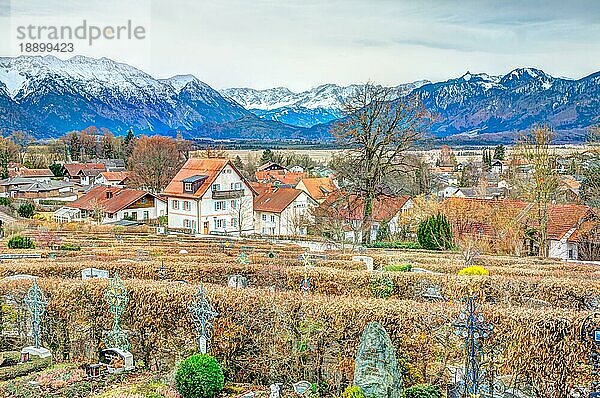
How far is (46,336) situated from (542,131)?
29916 millimetres

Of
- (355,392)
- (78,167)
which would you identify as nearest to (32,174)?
(78,167)

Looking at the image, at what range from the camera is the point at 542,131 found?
114ft

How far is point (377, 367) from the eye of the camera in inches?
366

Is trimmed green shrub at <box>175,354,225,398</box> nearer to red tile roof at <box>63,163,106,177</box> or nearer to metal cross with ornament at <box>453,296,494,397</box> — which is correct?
metal cross with ornament at <box>453,296,494,397</box>

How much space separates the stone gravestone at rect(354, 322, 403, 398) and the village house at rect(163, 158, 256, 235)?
143 feet

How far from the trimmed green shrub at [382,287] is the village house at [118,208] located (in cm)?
5040

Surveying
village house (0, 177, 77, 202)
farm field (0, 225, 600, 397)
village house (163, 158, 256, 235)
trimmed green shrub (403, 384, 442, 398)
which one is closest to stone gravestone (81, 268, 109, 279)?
farm field (0, 225, 600, 397)

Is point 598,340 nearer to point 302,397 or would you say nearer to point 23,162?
point 302,397

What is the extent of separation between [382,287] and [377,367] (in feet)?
15.9

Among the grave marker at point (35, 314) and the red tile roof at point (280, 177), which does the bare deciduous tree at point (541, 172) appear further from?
the red tile roof at point (280, 177)

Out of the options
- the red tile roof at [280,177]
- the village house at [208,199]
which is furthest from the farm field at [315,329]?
the red tile roof at [280,177]

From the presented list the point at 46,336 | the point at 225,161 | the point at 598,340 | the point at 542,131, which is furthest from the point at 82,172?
the point at 598,340

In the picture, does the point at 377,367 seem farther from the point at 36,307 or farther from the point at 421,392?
the point at 36,307

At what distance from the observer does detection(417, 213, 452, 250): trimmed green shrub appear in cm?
3228
